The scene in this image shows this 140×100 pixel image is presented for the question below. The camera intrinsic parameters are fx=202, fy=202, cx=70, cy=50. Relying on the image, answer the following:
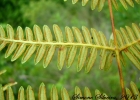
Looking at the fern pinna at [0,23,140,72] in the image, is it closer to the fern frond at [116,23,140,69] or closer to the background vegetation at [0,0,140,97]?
the fern frond at [116,23,140,69]

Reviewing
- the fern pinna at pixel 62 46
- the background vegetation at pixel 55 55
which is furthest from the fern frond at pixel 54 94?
the background vegetation at pixel 55 55

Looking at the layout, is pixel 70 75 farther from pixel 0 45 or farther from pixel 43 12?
pixel 0 45

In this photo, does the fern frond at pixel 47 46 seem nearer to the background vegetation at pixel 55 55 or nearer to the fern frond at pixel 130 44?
the fern frond at pixel 130 44

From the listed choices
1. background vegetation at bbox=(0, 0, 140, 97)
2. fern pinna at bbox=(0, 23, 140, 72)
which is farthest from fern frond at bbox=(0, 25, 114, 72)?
background vegetation at bbox=(0, 0, 140, 97)

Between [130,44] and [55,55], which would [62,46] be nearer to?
[130,44]

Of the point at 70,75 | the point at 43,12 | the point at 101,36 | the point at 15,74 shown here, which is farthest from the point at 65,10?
the point at 101,36
